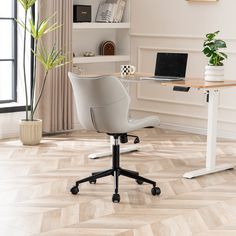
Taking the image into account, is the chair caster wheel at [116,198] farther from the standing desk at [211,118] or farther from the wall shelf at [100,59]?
the wall shelf at [100,59]

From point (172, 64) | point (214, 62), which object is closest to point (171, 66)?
point (172, 64)

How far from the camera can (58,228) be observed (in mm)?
4016

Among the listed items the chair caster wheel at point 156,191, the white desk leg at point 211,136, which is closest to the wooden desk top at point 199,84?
the white desk leg at point 211,136

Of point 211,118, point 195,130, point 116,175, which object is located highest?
point 211,118

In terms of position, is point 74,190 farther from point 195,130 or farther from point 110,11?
point 110,11

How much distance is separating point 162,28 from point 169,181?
9.48 ft

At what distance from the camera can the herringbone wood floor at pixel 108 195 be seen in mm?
4070

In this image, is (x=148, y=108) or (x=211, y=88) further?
(x=148, y=108)

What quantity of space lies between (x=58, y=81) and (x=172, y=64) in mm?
1884

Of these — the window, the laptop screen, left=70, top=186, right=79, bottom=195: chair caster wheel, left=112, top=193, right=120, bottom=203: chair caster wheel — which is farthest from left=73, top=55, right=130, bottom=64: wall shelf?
left=112, top=193, right=120, bottom=203: chair caster wheel

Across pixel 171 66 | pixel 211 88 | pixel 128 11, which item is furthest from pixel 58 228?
pixel 128 11

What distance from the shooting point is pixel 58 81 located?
285 inches

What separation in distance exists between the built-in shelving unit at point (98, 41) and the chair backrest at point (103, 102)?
268 centimetres

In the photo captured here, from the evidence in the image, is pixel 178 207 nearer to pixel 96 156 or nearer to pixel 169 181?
pixel 169 181
